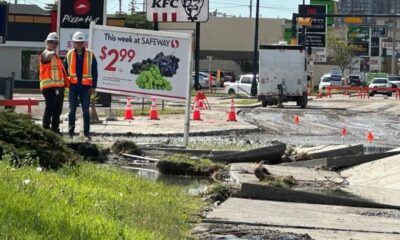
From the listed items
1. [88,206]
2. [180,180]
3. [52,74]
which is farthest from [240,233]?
[52,74]

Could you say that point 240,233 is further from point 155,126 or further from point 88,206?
point 155,126

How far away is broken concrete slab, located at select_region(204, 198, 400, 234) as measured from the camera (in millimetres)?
8000

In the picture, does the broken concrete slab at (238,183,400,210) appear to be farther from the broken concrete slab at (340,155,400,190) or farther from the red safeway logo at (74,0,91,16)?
the red safeway logo at (74,0,91,16)

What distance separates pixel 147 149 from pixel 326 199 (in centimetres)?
529

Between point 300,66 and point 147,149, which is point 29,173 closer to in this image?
point 147,149

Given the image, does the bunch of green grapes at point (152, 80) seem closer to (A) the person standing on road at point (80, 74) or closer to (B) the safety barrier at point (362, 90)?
(A) the person standing on road at point (80, 74)

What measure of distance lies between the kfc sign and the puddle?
7.71 meters

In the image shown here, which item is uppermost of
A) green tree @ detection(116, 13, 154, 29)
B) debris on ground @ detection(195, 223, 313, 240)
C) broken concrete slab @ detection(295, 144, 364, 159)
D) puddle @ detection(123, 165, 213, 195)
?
green tree @ detection(116, 13, 154, 29)

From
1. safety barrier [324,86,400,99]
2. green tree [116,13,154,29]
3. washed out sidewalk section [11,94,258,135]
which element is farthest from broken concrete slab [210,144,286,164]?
green tree [116,13,154,29]

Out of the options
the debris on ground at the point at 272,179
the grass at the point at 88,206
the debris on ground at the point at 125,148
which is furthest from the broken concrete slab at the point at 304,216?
the debris on ground at the point at 125,148

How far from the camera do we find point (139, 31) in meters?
16.2

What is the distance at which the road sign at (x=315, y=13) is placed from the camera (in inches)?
2416

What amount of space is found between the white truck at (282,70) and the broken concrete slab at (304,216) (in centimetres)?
3174

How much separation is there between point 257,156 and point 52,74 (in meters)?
3.92
